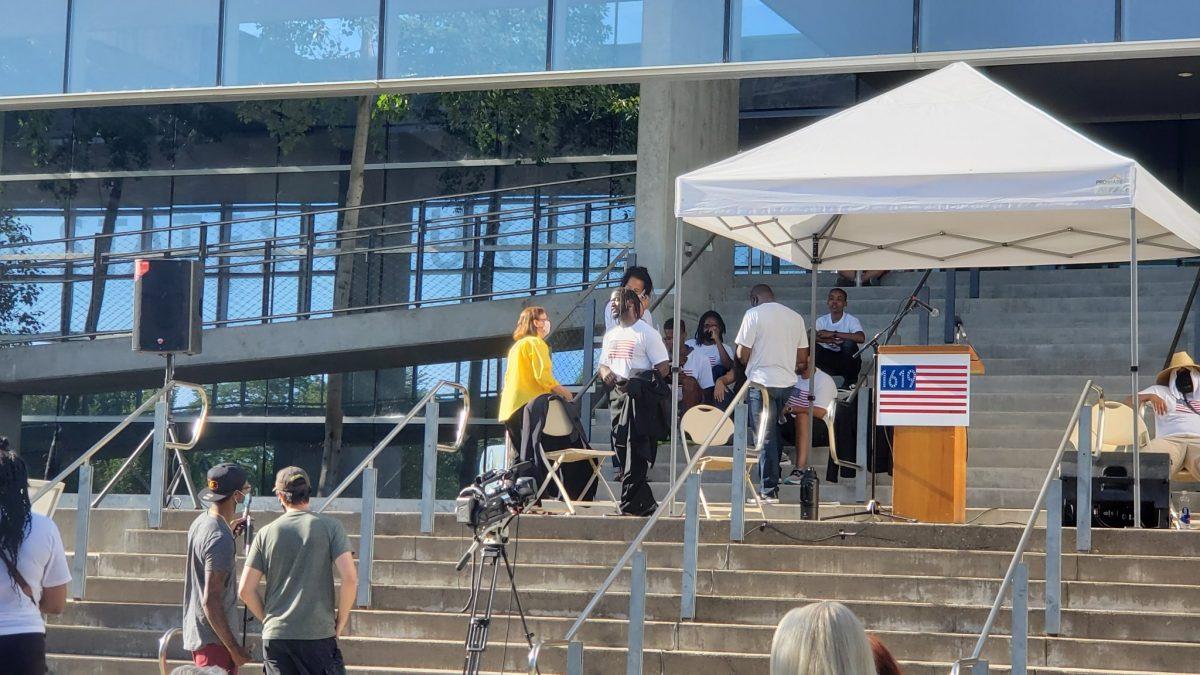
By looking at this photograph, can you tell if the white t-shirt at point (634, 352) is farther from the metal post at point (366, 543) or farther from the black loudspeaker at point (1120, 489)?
the black loudspeaker at point (1120, 489)

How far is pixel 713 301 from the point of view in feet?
62.2

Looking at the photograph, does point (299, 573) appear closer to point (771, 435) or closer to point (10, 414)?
point (771, 435)

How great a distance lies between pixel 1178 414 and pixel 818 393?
293 centimetres

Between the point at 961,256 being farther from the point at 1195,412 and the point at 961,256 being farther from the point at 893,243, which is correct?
the point at 1195,412

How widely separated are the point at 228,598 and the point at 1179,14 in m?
8.80

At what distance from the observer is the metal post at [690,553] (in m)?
9.98

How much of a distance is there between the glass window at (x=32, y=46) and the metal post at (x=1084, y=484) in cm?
1051

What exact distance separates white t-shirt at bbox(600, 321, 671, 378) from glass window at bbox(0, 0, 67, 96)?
701 centimetres

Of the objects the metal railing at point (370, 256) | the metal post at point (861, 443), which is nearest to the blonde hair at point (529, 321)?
the metal post at point (861, 443)

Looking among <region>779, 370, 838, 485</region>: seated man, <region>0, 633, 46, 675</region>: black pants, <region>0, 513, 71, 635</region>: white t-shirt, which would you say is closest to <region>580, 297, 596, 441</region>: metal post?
<region>779, 370, 838, 485</region>: seated man

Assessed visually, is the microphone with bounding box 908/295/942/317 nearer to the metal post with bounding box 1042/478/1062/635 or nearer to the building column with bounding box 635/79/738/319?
the building column with bounding box 635/79/738/319

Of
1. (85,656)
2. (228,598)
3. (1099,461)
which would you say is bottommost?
(85,656)

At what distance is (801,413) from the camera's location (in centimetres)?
1280

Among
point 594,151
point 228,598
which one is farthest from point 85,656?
point 594,151
